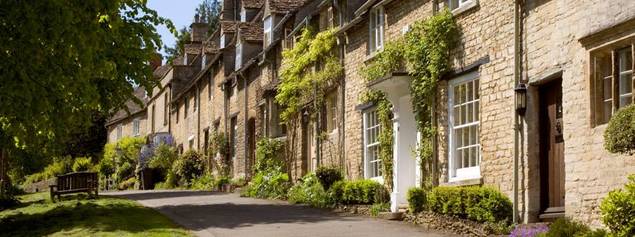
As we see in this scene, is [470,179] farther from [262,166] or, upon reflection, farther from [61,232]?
[262,166]

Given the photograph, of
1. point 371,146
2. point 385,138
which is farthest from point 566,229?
point 371,146

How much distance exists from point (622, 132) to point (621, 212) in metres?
1.02

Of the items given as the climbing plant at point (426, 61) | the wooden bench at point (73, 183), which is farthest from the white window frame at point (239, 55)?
the climbing plant at point (426, 61)

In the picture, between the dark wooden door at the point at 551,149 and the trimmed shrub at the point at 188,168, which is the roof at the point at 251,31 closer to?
the trimmed shrub at the point at 188,168

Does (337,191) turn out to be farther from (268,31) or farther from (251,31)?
(251,31)

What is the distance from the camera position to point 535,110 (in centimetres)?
1408

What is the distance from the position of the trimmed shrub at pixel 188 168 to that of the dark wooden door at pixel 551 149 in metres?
29.9

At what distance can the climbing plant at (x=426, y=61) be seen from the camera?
17000 millimetres

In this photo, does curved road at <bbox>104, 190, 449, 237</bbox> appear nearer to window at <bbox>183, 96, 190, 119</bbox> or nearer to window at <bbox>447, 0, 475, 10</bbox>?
window at <bbox>447, 0, 475, 10</bbox>

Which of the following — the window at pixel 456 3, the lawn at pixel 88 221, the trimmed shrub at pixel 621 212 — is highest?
the window at pixel 456 3

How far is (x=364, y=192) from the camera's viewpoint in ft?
66.4

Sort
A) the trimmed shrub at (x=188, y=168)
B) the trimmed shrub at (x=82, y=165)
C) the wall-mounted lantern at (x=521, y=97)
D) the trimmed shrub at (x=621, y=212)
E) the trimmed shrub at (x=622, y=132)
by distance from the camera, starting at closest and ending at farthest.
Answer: the trimmed shrub at (x=621, y=212), the trimmed shrub at (x=622, y=132), the wall-mounted lantern at (x=521, y=97), the trimmed shrub at (x=188, y=168), the trimmed shrub at (x=82, y=165)

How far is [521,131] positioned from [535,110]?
0.45 meters

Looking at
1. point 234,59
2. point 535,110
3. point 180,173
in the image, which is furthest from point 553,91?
point 180,173
